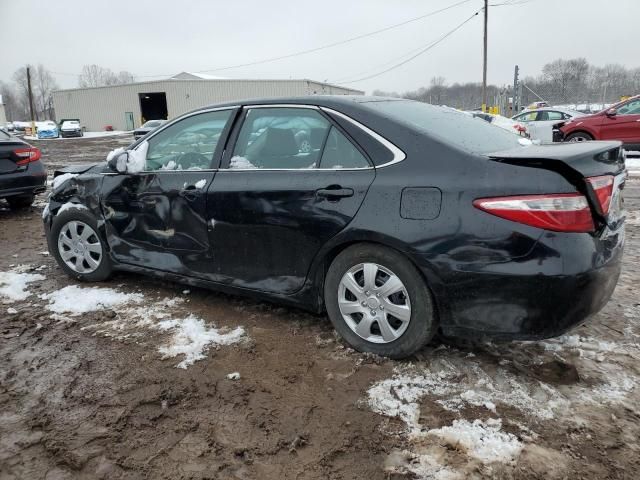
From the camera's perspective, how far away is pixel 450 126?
10.00 feet

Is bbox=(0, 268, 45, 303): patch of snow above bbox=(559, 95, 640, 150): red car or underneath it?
underneath

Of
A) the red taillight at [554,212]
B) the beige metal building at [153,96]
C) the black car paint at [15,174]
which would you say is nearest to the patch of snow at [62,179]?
the black car paint at [15,174]

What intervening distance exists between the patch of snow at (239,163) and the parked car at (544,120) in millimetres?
15362

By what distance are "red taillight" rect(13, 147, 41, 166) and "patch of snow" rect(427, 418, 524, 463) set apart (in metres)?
7.27

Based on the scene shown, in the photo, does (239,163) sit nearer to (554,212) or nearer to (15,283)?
(554,212)

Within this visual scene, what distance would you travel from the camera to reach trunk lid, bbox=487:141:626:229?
2.39m

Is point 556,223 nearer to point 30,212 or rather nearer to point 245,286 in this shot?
point 245,286

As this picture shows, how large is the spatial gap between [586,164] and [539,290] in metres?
0.66

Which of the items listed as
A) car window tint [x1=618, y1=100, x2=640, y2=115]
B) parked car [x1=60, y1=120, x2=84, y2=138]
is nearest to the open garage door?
parked car [x1=60, y1=120, x2=84, y2=138]

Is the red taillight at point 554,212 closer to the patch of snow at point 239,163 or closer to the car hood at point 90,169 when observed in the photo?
the patch of snow at point 239,163

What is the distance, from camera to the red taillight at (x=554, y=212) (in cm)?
235

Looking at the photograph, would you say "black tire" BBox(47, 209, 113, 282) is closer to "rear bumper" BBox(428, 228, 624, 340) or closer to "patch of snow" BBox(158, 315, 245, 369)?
"patch of snow" BBox(158, 315, 245, 369)

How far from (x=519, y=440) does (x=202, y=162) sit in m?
2.62

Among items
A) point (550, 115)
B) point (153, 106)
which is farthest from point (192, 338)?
point (153, 106)
